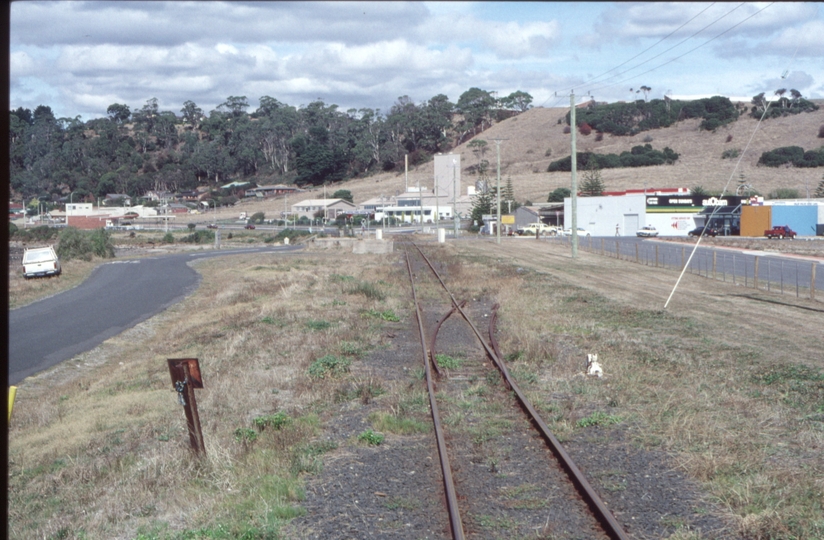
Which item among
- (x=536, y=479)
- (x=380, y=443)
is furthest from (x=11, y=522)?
(x=536, y=479)

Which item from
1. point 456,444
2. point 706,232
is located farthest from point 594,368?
point 706,232

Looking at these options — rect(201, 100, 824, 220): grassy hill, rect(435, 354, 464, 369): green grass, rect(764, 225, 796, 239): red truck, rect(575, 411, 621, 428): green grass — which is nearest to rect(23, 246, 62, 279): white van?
rect(435, 354, 464, 369): green grass

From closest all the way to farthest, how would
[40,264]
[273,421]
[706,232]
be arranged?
[273,421]
[40,264]
[706,232]

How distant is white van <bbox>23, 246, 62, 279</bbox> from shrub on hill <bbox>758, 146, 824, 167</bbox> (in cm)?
11590

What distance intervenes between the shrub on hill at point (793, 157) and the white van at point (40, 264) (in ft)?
380

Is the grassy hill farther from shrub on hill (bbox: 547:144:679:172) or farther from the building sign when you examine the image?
the building sign

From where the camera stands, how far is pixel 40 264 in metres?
43.3

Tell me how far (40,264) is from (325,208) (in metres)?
88.3

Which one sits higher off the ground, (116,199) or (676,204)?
(116,199)

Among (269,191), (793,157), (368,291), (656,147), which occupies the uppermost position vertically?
(656,147)

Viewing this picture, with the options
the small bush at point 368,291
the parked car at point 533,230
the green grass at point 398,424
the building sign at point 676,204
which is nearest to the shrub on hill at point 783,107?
the building sign at point 676,204

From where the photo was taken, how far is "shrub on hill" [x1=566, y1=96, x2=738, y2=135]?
159 metres

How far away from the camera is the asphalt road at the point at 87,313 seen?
830 inches

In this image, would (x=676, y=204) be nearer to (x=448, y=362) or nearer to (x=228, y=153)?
(x=448, y=362)
